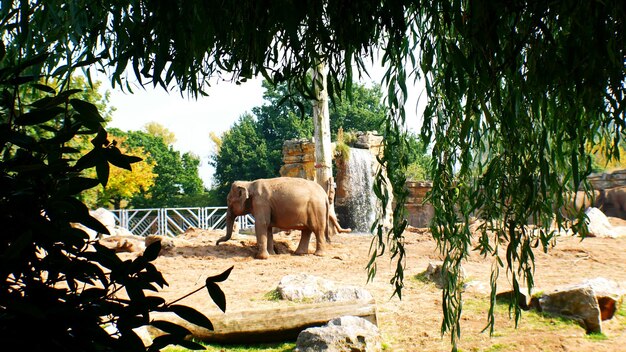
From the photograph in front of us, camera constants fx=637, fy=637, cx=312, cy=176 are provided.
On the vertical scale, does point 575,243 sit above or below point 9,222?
below

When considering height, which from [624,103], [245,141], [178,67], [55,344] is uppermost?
[245,141]

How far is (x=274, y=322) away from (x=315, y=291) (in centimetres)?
107

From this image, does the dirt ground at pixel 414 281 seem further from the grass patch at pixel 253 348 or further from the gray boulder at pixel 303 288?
the grass patch at pixel 253 348

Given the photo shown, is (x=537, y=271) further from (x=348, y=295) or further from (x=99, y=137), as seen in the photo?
(x=99, y=137)

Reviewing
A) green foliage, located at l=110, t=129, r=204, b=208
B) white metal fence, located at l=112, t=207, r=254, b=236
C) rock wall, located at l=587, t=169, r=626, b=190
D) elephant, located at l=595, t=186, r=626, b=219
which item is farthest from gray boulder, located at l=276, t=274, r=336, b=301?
green foliage, located at l=110, t=129, r=204, b=208

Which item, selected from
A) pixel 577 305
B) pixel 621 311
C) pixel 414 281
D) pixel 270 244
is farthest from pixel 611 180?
pixel 577 305

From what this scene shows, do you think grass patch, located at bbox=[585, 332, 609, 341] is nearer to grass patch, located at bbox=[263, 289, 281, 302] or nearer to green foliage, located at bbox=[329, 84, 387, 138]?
grass patch, located at bbox=[263, 289, 281, 302]

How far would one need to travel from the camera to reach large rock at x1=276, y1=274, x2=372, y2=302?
21.9 ft

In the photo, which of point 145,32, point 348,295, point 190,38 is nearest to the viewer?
point 145,32

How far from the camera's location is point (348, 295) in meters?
6.69

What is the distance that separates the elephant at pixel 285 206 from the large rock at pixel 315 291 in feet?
14.8

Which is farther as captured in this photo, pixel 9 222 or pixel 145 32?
pixel 145 32

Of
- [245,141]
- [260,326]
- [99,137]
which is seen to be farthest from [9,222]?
[245,141]

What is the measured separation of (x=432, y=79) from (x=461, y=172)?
20.9 inches
